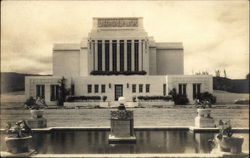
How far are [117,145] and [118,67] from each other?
39.7 m

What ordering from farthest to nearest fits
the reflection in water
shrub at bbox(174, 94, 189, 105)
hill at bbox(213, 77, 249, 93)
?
hill at bbox(213, 77, 249, 93)
shrub at bbox(174, 94, 189, 105)
the reflection in water

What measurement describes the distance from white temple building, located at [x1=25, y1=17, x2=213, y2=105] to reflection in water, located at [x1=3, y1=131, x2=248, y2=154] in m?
27.7

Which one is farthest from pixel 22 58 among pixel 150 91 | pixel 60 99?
pixel 150 91

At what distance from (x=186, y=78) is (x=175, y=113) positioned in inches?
677

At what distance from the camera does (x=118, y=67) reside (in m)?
57.8

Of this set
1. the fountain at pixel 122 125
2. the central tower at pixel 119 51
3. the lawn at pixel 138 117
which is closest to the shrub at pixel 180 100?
the central tower at pixel 119 51

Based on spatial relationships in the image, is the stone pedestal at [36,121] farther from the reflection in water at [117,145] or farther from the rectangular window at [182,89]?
the rectangular window at [182,89]

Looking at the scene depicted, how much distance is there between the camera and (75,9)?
46.7 meters

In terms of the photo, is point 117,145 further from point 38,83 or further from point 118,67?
point 118,67

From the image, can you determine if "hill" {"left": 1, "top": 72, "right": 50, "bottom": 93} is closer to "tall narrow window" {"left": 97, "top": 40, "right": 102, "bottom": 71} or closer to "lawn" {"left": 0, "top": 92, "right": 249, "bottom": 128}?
"tall narrow window" {"left": 97, "top": 40, "right": 102, "bottom": 71}

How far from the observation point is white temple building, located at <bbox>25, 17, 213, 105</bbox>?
51.1m

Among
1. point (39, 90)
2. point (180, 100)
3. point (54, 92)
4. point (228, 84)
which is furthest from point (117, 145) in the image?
point (228, 84)

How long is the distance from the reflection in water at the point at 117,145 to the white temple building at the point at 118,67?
27.7m

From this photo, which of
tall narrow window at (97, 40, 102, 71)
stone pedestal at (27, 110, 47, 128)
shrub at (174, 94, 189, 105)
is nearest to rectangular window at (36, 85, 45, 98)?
tall narrow window at (97, 40, 102, 71)
